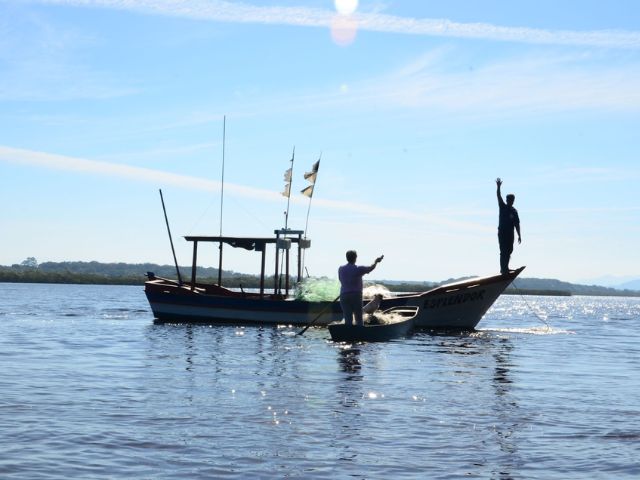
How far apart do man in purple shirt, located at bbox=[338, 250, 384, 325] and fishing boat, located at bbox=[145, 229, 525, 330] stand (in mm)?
7675

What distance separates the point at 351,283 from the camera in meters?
24.2

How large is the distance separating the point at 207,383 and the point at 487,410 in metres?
5.61

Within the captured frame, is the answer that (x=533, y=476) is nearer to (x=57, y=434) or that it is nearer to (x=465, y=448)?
(x=465, y=448)

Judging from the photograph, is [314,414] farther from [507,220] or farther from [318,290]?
[318,290]

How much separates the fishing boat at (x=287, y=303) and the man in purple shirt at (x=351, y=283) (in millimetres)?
7675

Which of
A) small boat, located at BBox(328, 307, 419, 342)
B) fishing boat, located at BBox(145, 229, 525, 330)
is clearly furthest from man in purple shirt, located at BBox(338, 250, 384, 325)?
fishing boat, located at BBox(145, 229, 525, 330)

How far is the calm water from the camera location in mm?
9453

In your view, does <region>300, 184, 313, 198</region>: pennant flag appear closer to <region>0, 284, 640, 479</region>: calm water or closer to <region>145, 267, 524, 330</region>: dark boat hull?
<region>145, 267, 524, 330</region>: dark boat hull

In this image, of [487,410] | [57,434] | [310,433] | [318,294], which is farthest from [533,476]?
[318,294]

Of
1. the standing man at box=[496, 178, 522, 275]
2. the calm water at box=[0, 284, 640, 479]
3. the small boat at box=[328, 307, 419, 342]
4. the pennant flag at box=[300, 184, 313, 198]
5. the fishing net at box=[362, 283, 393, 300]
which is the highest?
the pennant flag at box=[300, 184, 313, 198]

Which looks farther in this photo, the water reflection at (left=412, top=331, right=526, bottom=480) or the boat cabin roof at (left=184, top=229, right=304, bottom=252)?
the boat cabin roof at (left=184, top=229, right=304, bottom=252)

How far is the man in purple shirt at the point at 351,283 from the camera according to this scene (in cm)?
2398

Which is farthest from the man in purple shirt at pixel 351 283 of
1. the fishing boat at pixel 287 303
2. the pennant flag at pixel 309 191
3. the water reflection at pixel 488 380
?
the pennant flag at pixel 309 191

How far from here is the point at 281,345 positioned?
85.6 feet
